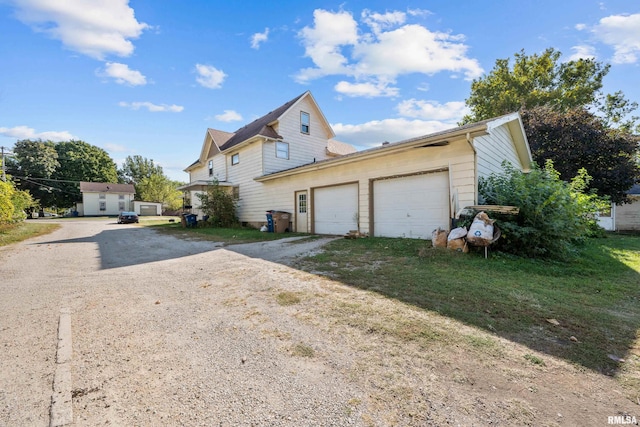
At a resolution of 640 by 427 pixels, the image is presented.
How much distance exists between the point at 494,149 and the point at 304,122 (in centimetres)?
1179

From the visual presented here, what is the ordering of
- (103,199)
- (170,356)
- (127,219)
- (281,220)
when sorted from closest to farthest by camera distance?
(170,356) → (281,220) → (127,219) → (103,199)

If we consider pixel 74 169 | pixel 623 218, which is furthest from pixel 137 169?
pixel 623 218

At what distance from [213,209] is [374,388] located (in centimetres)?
1729

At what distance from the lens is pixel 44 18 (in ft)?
26.9

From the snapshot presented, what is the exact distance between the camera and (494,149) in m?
9.55

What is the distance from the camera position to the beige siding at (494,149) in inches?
332

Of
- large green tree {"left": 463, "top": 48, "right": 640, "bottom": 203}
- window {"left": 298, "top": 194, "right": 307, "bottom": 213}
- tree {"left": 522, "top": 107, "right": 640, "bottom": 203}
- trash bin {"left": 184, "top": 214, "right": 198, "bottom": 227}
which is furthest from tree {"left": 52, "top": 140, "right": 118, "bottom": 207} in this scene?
tree {"left": 522, "top": 107, "right": 640, "bottom": 203}

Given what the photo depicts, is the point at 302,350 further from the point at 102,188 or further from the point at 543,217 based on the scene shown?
the point at 102,188

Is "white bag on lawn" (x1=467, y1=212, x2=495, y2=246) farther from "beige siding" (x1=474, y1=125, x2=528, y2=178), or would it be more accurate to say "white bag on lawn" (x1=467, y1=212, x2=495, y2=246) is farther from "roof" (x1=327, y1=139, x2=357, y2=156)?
"roof" (x1=327, y1=139, x2=357, y2=156)

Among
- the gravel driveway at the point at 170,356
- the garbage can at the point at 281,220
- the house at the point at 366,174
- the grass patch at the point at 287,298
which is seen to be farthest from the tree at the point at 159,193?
the grass patch at the point at 287,298

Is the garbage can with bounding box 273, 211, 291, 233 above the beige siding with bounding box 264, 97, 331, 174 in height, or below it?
below

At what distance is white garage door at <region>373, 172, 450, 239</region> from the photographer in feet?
28.1

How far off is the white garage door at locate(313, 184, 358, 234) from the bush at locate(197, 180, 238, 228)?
7.37 metres

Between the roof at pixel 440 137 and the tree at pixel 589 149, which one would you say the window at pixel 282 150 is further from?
the tree at pixel 589 149
